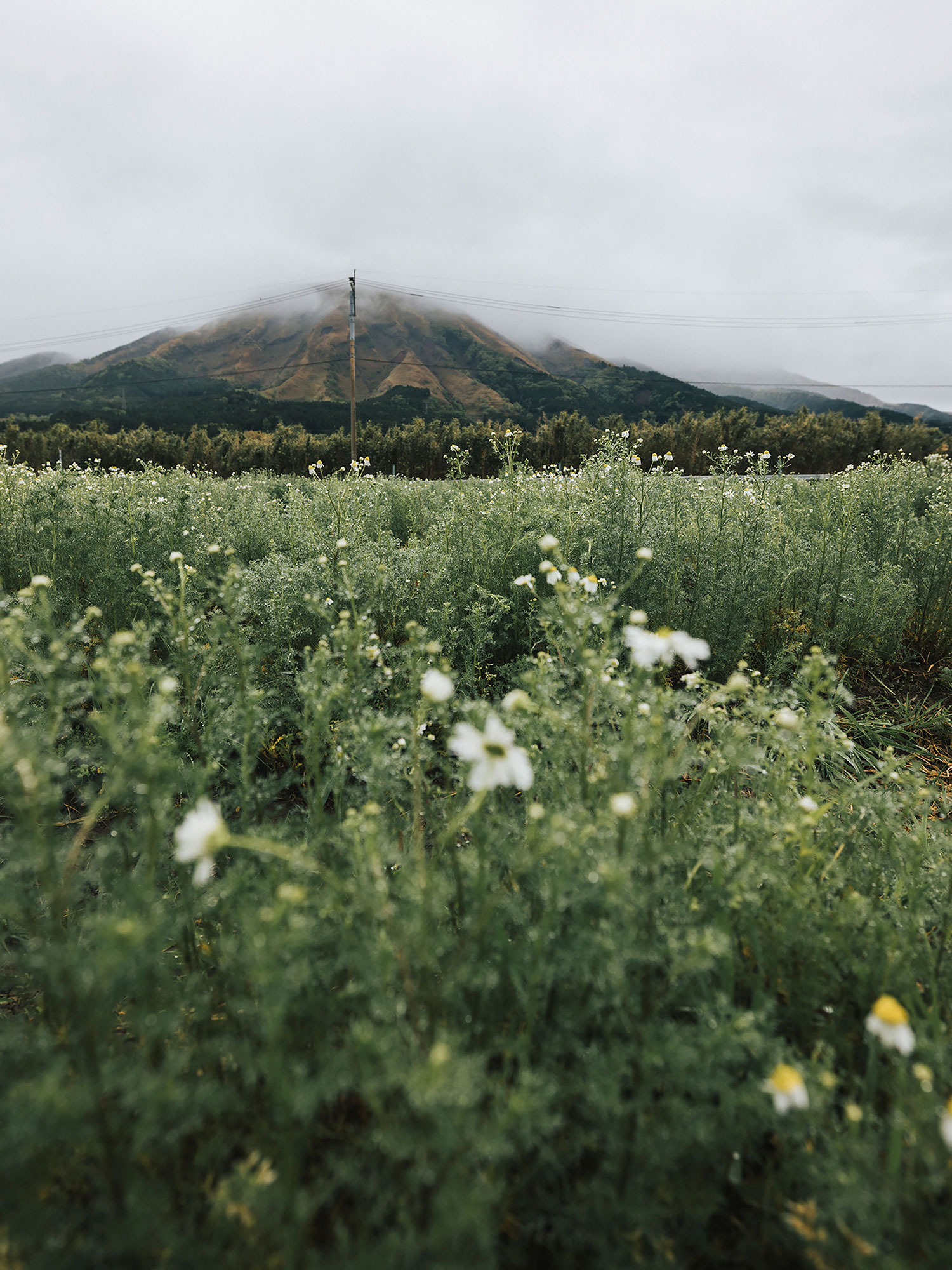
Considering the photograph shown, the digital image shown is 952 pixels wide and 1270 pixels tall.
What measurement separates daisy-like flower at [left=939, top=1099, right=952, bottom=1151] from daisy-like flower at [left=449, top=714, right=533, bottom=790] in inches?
34.5

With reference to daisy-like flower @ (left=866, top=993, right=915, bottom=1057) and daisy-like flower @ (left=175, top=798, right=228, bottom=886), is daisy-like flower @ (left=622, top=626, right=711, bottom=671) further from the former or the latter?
daisy-like flower @ (left=175, top=798, right=228, bottom=886)

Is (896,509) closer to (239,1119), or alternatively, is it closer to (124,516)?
(239,1119)

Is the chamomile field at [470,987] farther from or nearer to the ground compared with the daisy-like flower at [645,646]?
nearer to the ground

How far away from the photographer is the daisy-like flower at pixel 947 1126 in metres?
0.91

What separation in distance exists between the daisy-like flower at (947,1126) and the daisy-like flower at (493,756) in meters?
0.88

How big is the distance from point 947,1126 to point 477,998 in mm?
899

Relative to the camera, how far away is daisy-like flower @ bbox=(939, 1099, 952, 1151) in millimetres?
914

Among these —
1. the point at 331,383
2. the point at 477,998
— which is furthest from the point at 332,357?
the point at 477,998

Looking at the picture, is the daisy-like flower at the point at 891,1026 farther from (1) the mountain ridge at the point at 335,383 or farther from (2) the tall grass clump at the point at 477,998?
(1) the mountain ridge at the point at 335,383

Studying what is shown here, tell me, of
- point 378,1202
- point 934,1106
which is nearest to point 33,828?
point 378,1202

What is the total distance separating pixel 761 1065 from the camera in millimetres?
1271

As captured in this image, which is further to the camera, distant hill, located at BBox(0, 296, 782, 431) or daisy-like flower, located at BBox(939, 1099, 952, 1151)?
distant hill, located at BBox(0, 296, 782, 431)

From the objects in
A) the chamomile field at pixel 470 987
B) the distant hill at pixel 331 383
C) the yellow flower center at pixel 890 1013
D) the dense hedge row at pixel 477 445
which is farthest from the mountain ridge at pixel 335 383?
the yellow flower center at pixel 890 1013

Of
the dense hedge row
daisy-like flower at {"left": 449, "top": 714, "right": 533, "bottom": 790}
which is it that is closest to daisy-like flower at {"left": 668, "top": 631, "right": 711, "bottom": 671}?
daisy-like flower at {"left": 449, "top": 714, "right": 533, "bottom": 790}
